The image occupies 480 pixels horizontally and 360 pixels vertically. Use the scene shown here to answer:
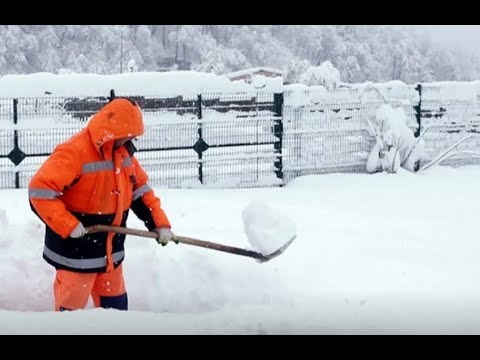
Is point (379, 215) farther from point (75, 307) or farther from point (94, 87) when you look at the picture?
point (75, 307)

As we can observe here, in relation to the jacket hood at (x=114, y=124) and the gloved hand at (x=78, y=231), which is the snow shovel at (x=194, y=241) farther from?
the jacket hood at (x=114, y=124)

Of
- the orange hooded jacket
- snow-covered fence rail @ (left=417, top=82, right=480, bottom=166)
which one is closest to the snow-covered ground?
the orange hooded jacket

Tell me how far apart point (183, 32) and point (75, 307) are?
56932mm

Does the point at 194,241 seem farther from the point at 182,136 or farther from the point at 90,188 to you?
the point at 182,136

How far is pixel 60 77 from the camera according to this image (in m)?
10.1

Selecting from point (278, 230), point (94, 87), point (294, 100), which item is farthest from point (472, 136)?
point (278, 230)

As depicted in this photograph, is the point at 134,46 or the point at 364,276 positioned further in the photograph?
the point at 134,46

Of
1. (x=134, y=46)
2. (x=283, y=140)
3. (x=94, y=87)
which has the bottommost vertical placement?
(x=283, y=140)

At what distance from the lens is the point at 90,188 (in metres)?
4.24

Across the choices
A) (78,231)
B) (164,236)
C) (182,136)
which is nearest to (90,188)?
(78,231)

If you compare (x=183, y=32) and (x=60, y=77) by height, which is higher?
(x=183, y=32)

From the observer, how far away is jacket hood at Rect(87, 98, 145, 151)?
13.4 feet
